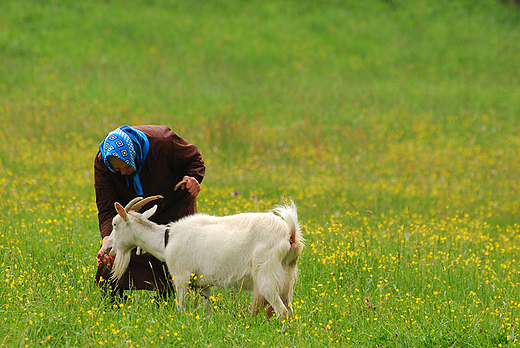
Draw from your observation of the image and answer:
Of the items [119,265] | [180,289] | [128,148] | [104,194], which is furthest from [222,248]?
[104,194]

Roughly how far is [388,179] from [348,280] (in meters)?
5.78

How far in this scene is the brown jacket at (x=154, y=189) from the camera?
5531 millimetres

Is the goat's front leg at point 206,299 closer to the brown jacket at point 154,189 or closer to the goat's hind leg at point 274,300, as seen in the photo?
the brown jacket at point 154,189

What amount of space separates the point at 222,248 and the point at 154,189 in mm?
1014

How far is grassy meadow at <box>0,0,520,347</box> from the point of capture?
5.05 meters

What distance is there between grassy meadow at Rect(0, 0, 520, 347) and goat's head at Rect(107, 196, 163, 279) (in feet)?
1.19

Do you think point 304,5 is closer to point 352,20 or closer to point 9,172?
point 352,20

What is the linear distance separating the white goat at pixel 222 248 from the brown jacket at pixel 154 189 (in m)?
0.22

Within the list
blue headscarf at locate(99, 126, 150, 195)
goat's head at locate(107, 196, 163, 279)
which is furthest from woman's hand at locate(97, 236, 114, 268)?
blue headscarf at locate(99, 126, 150, 195)

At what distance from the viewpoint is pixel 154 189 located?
18.6ft

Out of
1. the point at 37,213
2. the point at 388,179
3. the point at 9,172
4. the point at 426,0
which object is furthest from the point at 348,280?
the point at 426,0

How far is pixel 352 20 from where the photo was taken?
23.3 m

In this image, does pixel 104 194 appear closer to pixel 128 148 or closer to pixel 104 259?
pixel 104 259

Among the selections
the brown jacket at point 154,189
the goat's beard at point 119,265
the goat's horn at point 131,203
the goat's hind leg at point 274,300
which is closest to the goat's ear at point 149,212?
the goat's horn at point 131,203
